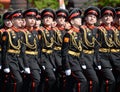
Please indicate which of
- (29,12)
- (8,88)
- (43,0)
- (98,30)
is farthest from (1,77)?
(43,0)

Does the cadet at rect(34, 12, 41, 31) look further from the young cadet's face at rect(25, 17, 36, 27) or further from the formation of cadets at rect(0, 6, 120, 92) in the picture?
the young cadet's face at rect(25, 17, 36, 27)

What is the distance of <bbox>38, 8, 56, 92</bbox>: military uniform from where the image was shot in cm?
1268

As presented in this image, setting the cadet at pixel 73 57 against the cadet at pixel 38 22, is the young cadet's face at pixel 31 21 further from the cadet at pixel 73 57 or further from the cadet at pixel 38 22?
the cadet at pixel 73 57

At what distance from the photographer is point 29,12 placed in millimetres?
12602

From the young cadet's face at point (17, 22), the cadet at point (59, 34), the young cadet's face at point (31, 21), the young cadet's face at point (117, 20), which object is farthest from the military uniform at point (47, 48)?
the young cadet's face at point (117, 20)

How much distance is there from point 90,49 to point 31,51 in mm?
1217

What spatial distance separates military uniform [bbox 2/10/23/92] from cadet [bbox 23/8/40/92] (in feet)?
0.62

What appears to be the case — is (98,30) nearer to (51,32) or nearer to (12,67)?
(51,32)

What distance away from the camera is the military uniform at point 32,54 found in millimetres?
12422

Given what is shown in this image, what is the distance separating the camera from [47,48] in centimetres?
1288

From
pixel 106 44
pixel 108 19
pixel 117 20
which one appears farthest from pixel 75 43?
pixel 117 20

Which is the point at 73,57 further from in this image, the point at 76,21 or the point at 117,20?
the point at 117,20

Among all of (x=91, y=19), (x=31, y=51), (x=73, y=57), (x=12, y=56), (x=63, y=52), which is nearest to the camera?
(x=63, y=52)

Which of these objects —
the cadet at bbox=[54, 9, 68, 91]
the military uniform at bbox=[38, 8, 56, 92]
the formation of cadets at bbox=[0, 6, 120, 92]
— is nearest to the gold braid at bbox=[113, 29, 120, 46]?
the formation of cadets at bbox=[0, 6, 120, 92]
